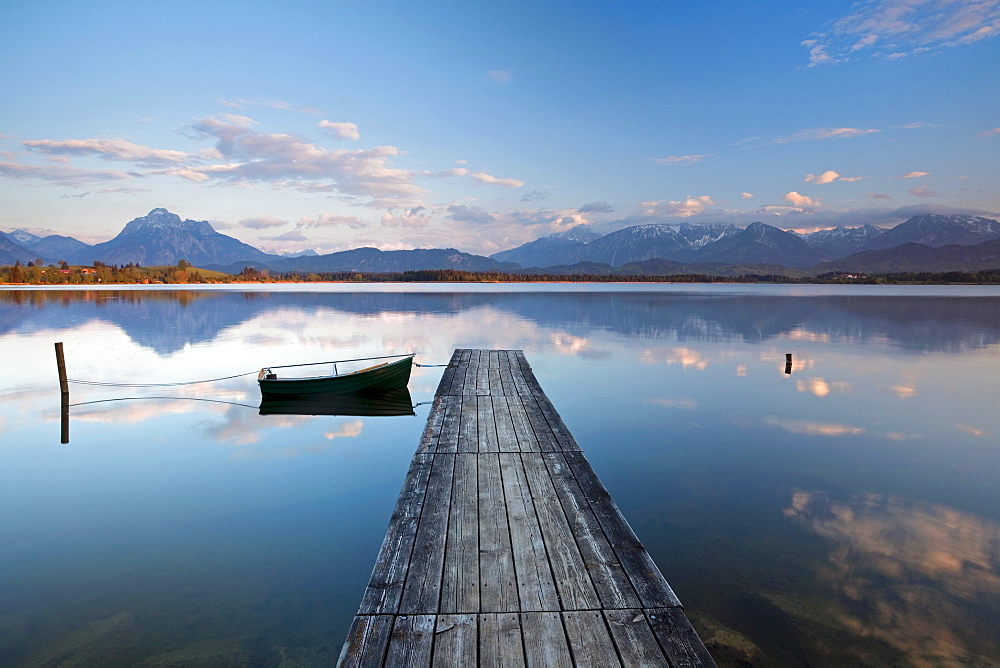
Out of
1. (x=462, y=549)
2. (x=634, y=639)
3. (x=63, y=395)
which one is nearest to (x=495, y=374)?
(x=462, y=549)

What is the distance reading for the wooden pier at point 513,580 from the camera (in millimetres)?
3654

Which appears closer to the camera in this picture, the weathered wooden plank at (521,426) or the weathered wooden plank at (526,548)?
the weathered wooden plank at (526,548)

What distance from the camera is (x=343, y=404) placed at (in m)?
15.5

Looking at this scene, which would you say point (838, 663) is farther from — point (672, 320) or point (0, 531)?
point (672, 320)

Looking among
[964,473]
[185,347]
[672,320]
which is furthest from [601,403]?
[672,320]

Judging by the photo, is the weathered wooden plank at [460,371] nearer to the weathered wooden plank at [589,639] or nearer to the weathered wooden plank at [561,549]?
the weathered wooden plank at [561,549]

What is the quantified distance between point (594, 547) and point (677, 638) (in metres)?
1.36

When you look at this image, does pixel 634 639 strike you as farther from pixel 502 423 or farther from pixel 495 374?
pixel 495 374

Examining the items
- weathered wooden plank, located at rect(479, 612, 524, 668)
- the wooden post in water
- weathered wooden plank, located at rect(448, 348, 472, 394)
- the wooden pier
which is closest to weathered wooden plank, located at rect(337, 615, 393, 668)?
the wooden pier

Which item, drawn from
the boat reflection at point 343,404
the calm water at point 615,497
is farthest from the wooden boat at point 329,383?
the calm water at point 615,497

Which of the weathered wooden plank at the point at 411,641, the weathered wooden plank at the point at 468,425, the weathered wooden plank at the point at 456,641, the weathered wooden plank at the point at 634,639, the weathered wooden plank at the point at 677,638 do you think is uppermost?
the weathered wooden plank at the point at 456,641

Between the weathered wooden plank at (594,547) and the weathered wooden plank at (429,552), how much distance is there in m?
1.37

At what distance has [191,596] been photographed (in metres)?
5.89

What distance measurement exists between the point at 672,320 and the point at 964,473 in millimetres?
32335
